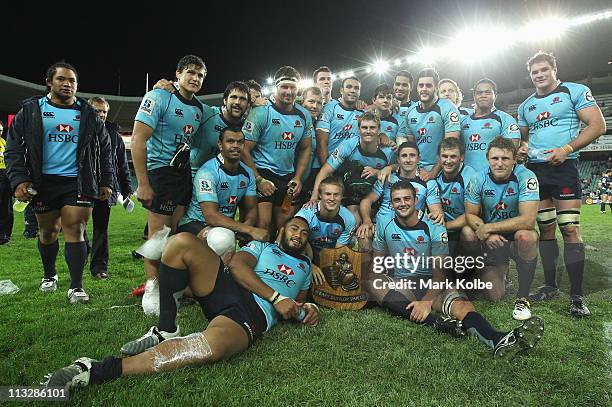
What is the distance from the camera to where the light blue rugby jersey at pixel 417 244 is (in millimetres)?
3619

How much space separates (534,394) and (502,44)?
2214cm

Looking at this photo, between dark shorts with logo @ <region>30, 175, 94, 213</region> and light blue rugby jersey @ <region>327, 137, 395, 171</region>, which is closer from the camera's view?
dark shorts with logo @ <region>30, 175, 94, 213</region>

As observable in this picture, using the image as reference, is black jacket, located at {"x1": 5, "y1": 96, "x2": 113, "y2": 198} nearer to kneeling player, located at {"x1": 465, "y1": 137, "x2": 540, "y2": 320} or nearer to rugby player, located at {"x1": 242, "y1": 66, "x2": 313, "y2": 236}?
rugby player, located at {"x1": 242, "y1": 66, "x2": 313, "y2": 236}

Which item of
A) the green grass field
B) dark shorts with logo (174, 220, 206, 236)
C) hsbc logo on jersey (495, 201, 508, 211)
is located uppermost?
hsbc logo on jersey (495, 201, 508, 211)

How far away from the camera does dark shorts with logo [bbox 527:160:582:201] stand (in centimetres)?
378

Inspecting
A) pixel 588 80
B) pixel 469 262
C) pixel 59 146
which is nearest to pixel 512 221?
pixel 469 262

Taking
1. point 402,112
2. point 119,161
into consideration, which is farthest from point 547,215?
point 119,161

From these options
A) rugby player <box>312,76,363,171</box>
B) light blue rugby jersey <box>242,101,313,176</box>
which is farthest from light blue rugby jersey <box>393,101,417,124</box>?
light blue rugby jersey <box>242,101,313,176</box>

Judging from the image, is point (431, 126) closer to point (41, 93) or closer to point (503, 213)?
point (503, 213)

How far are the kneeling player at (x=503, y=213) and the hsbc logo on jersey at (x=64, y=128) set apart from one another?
364 centimetres

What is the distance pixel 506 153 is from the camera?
374cm

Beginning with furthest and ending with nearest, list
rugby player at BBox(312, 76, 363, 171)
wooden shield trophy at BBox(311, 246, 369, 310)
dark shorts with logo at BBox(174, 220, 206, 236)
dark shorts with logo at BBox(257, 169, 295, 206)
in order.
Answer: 1. rugby player at BBox(312, 76, 363, 171)
2. dark shorts with logo at BBox(257, 169, 295, 206)
3. dark shorts with logo at BBox(174, 220, 206, 236)
4. wooden shield trophy at BBox(311, 246, 369, 310)

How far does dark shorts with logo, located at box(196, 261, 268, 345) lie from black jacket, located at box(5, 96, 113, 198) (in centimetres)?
175

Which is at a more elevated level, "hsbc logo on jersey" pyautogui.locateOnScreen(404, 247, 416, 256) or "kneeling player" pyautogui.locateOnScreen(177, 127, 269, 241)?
"kneeling player" pyautogui.locateOnScreen(177, 127, 269, 241)
